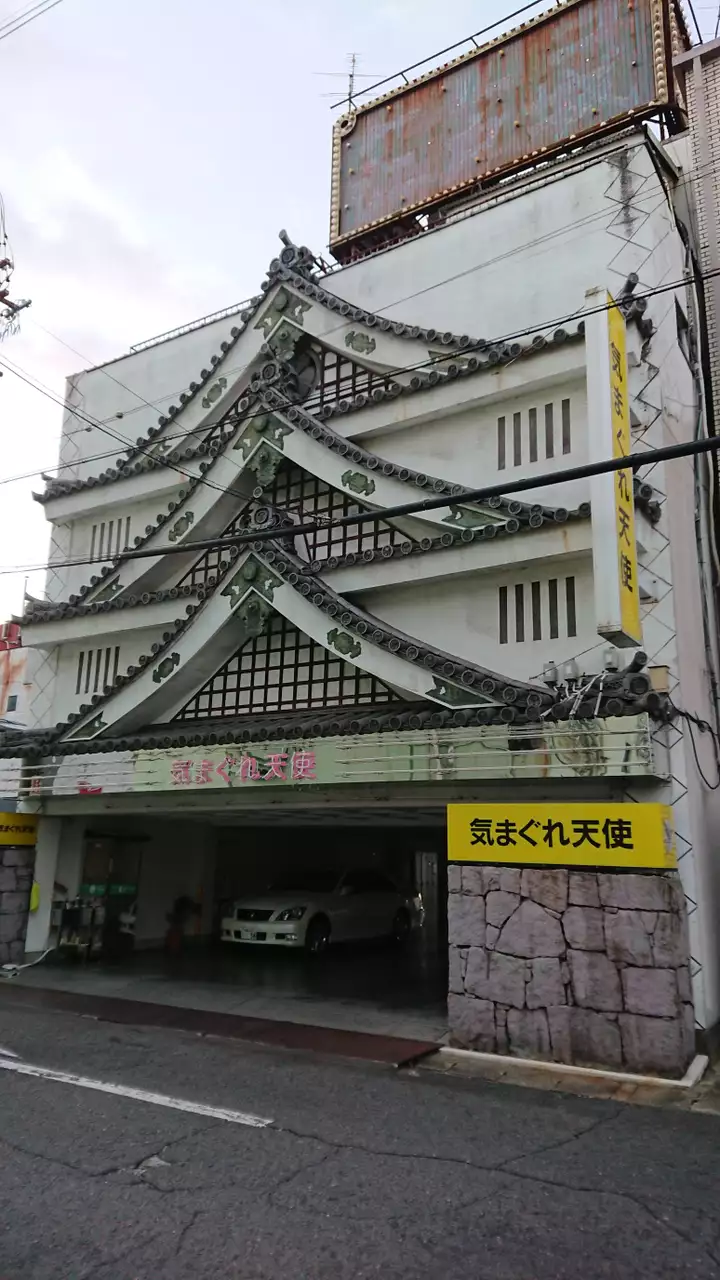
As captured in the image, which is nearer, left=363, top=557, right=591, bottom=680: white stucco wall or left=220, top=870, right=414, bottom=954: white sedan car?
left=363, top=557, right=591, bottom=680: white stucco wall

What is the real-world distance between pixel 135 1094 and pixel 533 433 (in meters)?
9.39

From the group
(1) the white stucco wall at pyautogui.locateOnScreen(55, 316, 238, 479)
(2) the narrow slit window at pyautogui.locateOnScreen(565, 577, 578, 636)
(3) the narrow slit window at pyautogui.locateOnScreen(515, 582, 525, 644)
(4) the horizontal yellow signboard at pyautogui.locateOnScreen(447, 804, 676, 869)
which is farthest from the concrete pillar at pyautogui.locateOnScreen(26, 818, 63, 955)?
(2) the narrow slit window at pyautogui.locateOnScreen(565, 577, 578, 636)

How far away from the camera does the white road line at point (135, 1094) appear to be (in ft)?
21.9

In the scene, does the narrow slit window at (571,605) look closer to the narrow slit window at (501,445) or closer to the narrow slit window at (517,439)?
the narrow slit window at (517,439)

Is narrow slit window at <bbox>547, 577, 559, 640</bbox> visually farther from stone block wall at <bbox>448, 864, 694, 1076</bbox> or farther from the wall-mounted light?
stone block wall at <bbox>448, 864, 694, 1076</bbox>

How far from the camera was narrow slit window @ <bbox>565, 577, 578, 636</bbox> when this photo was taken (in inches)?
432

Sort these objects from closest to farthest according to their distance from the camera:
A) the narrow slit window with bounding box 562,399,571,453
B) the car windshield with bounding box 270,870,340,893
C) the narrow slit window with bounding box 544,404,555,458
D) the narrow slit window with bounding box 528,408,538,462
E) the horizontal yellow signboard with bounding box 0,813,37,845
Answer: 1. the narrow slit window with bounding box 562,399,571,453
2. the narrow slit window with bounding box 544,404,555,458
3. the narrow slit window with bounding box 528,408,538,462
4. the horizontal yellow signboard with bounding box 0,813,37,845
5. the car windshield with bounding box 270,870,340,893

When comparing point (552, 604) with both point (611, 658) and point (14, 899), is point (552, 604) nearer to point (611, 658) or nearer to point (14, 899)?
point (611, 658)

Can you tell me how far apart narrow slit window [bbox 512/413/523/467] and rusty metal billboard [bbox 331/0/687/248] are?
8.11 meters

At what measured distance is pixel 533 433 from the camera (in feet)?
39.7

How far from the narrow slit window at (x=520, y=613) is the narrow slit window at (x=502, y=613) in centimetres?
16

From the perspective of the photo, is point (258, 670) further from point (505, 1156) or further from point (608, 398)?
point (505, 1156)

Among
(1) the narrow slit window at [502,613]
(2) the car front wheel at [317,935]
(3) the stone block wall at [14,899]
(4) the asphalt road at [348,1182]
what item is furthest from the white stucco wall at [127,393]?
(4) the asphalt road at [348,1182]

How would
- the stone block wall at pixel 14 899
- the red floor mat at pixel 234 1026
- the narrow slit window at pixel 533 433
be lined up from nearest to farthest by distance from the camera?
the red floor mat at pixel 234 1026, the narrow slit window at pixel 533 433, the stone block wall at pixel 14 899
